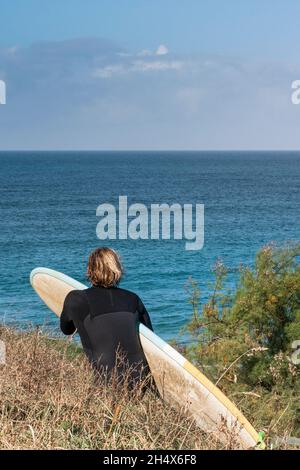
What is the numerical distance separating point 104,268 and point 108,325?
447 mm

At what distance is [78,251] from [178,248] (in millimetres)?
8919

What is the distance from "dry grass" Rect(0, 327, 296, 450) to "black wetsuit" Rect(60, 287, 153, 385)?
0.19 metres

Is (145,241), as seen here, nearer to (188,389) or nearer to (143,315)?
(143,315)

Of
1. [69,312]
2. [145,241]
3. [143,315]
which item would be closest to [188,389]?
[143,315]

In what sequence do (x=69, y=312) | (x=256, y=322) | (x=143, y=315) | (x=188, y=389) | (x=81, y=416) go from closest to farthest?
1. (x=81, y=416)
2. (x=188, y=389)
3. (x=69, y=312)
4. (x=143, y=315)
5. (x=256, y=322)

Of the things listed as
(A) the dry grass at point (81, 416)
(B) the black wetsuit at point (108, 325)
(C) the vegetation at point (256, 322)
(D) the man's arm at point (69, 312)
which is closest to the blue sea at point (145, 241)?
(C) the vegetation at point (256, 322)

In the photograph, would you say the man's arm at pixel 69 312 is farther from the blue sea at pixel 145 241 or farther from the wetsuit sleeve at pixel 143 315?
the blue sea at pixel 145 241

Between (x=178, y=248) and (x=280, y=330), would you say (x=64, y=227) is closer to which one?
(x=178, y=248)

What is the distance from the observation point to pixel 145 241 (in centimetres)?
7119

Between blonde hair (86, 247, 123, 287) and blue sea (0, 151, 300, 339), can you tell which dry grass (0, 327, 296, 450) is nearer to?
blonde hair (86, 247, 123, 287)

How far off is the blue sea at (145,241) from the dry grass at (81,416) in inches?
367

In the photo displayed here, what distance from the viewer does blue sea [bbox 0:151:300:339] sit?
45250 mm

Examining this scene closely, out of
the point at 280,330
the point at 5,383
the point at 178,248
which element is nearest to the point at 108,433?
the point at 5,383

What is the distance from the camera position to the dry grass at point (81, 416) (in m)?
5.02
